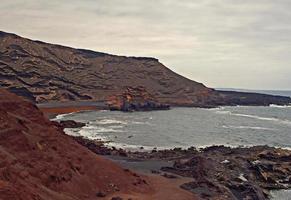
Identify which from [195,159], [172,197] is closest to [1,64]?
[195,159]

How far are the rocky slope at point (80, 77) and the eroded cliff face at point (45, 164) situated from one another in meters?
100

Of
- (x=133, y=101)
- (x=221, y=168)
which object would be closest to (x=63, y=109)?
(x=133, y=101)

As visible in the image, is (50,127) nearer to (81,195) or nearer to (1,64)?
(81,195)

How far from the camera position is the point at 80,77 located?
164375 millimetres

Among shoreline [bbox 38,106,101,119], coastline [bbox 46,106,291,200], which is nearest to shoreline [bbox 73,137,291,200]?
coastline [bbox 46,106,291,200]

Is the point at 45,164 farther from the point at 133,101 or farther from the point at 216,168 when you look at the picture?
the point at 133,101

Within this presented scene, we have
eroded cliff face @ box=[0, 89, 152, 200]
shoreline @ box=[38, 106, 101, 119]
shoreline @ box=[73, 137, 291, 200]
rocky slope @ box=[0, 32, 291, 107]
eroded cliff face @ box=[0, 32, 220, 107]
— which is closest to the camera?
eroded cliff face @ box=[0, 89, 152, 200]

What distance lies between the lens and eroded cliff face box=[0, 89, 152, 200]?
23.5 meters

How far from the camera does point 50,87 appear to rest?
470 ft

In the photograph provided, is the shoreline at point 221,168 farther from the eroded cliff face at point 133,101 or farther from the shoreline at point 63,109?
the eroded cliff face at point 133,101

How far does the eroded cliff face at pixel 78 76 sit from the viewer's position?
141 m

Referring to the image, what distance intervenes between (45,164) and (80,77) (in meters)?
138

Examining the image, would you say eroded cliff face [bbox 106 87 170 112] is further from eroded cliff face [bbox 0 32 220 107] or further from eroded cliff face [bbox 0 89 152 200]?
eroded cliff face [bbox 0 89 152 200]

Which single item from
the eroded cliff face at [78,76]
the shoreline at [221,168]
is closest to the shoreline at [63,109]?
the eroded cliff face at [78,76]
